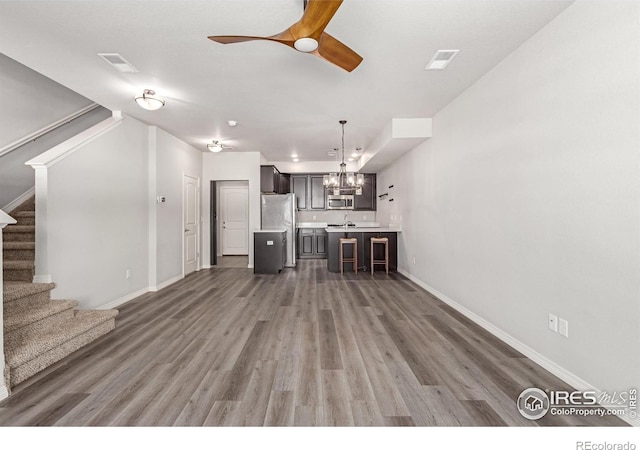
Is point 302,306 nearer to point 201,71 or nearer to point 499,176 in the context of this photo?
point 499,176

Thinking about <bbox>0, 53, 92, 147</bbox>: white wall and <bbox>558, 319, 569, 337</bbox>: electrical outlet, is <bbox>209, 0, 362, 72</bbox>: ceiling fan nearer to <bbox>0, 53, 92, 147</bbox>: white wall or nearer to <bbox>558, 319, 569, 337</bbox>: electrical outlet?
<bbox>558, 319, 569, 337</bbox>: electrical outlet

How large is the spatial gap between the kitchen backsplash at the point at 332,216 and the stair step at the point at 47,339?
5.85 meters

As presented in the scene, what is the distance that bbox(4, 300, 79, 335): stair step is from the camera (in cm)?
239

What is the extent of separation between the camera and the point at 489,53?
2.62m

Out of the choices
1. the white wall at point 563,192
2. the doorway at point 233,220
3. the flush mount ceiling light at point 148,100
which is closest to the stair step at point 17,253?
the flush mount ceiling light at point 148,100

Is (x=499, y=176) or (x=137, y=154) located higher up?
(x=137, y=154)

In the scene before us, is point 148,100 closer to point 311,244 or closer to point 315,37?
point 315,37

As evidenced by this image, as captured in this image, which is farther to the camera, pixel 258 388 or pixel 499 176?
pixel 499 176

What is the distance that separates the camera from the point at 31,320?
2.48 meters

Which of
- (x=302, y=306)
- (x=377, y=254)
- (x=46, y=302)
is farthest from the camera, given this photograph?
(x=377, y=254)

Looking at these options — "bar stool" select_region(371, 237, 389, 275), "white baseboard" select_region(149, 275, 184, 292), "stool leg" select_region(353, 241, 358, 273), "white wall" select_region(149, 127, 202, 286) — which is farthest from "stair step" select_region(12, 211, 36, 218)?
"bar stool" select_region(371, 237, 389, 275)

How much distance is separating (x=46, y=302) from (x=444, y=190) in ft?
16.1

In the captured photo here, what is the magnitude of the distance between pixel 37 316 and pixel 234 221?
664cm

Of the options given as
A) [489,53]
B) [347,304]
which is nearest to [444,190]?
[489,53]
